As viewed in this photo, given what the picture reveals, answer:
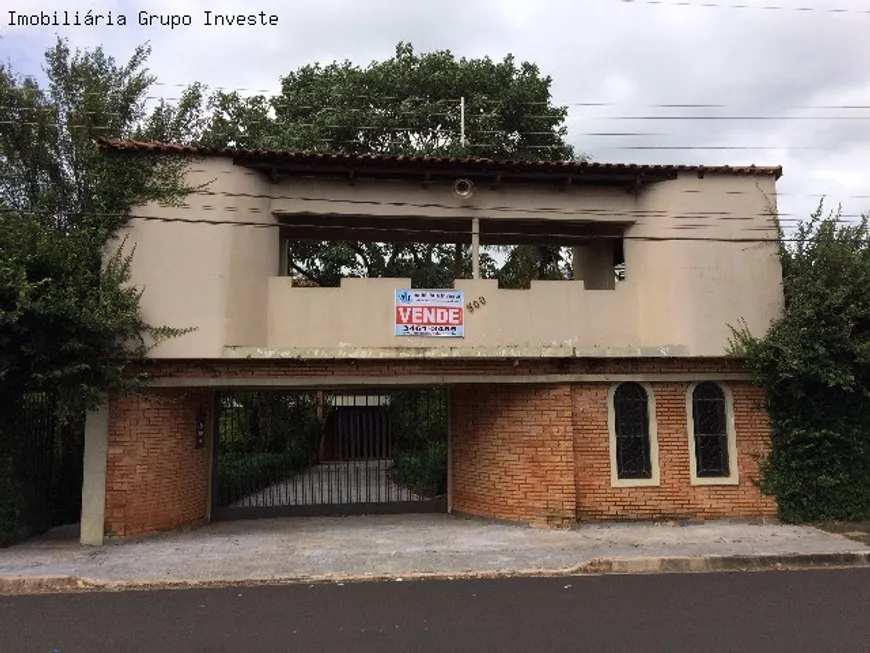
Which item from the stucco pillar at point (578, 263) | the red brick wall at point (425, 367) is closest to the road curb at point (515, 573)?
the red brick wall at point (425, 367)

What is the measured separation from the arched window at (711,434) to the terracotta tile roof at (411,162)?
3652 millimetres

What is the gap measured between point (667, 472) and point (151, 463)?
8199 millimetres

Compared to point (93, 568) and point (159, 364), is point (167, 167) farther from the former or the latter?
point (93, 568)

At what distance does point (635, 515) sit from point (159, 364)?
7903 mm

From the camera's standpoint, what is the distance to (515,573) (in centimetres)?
825

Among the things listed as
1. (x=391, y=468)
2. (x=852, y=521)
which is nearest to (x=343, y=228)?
(x=391, y=468)

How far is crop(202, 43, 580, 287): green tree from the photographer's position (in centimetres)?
1969

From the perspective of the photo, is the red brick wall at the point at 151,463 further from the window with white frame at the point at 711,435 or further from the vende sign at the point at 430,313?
the window with white frame at the point at 711,435

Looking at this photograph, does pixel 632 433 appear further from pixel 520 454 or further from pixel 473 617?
pixel 473 617

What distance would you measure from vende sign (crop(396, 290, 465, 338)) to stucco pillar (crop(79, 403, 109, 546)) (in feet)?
15.2

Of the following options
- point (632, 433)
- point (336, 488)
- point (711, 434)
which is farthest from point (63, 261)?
point (711, 434)

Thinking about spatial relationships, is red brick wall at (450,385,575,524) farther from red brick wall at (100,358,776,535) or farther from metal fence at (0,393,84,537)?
metal fence at (0,393,84,537)

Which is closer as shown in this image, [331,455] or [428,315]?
[428,315]

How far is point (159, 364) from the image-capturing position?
413 inches
